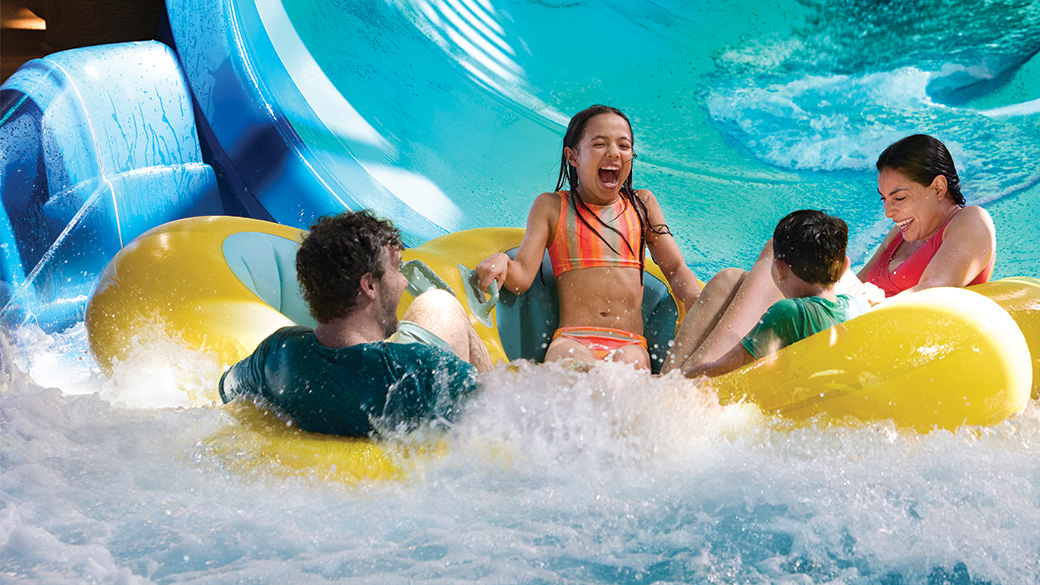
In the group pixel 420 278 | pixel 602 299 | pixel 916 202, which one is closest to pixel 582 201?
pixel 602 299

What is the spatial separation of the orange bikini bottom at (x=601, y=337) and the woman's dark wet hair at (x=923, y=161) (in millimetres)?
804

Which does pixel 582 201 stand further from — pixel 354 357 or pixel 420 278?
pixel 354 357

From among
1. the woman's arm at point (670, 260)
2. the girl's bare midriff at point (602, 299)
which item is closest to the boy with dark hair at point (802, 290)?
the girl's bare midriff at point (602, 299)

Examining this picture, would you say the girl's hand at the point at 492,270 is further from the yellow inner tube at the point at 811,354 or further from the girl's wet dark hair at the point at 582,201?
the yellow inner tube at the point at 811,354

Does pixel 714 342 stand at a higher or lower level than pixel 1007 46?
lower

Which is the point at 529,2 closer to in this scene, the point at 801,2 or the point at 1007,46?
the point at 801,2

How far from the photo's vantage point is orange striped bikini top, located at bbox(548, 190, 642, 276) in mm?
2090

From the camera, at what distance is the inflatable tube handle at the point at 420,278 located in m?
1.97

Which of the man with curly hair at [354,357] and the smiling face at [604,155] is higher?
the smiling face at [604,155]

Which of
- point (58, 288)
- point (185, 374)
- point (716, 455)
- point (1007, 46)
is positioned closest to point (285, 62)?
point (58, 288)

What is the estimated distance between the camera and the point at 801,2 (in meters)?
4.54

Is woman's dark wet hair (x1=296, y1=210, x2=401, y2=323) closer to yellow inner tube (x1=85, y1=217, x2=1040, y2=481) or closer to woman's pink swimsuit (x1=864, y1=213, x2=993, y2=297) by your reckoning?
yellow inner tube (x1=85, y1=217, x2=1040, y2=481)

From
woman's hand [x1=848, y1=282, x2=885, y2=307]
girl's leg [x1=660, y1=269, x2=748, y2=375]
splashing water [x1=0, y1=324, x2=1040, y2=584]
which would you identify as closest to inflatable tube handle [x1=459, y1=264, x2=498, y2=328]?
girl's leg [x1=660, y1=269, x2=748, y2=375]

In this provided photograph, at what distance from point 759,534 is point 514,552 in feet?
1.11
